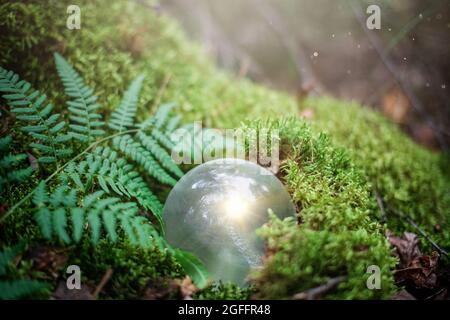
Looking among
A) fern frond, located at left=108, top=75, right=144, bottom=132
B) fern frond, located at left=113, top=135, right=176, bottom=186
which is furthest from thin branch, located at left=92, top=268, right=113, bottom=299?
fern frond, located at left=108, top=75, right=144, bottom=132

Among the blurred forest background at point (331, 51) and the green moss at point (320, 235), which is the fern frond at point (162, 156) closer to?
the green moss at point (320, 235)

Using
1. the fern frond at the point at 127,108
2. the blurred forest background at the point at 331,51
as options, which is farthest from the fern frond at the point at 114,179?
the blurred forest background at the point at 331,51

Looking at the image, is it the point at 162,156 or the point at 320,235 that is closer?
the point at 320,235

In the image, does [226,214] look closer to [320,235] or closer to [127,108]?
[320,235]

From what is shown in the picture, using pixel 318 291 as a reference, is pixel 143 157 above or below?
above

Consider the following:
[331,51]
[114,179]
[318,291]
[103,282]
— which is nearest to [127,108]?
[114,179]
